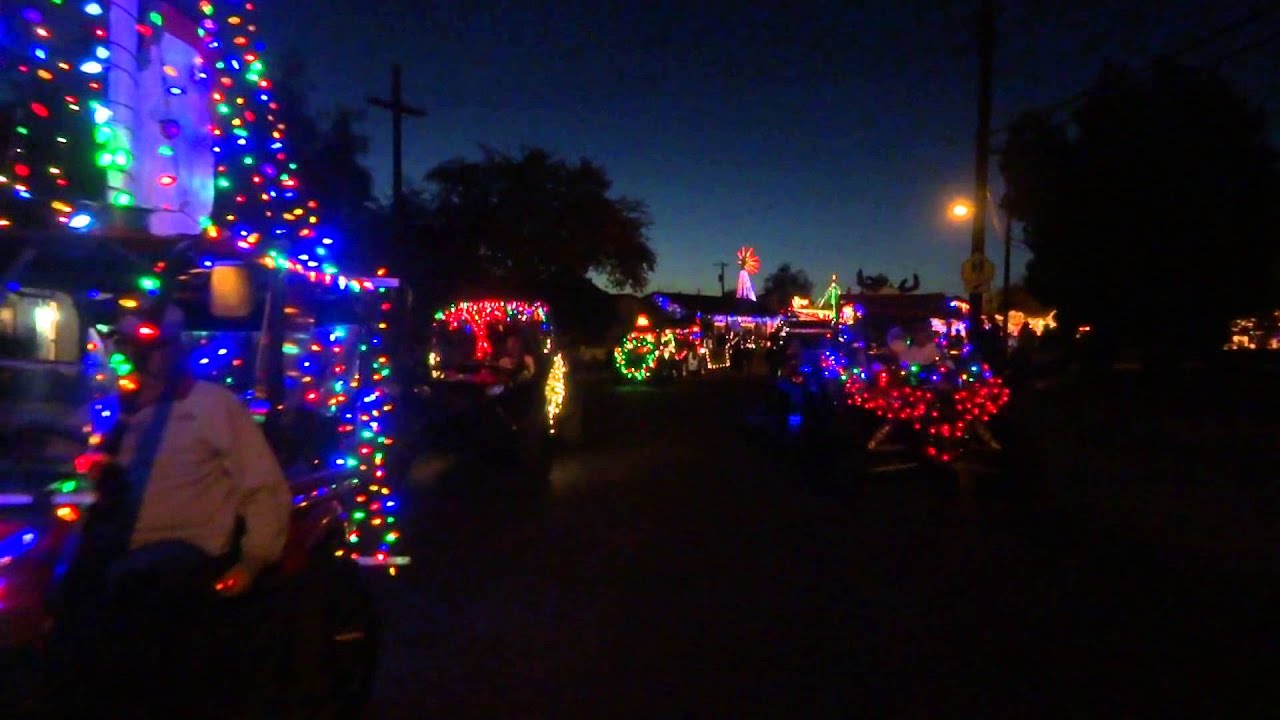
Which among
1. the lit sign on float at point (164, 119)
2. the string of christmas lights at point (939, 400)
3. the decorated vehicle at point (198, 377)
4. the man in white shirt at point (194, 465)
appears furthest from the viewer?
the string of christmas lights at point (939, 400)

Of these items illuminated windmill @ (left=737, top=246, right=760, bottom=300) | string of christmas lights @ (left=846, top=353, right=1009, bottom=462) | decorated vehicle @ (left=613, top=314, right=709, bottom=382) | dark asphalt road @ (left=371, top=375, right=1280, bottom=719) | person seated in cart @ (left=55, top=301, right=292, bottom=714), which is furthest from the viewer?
illuminated windmill @ (left=737, top=246, right=760, bottom=300)

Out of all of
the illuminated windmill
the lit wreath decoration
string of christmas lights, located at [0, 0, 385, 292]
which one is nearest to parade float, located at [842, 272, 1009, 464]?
string of christmas lights, located at [0, 0, 385, 292]

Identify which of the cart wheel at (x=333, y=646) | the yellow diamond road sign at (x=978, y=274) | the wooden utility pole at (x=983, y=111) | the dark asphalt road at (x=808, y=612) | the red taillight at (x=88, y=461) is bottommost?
the dark asphalt road at (x=808, y=612)

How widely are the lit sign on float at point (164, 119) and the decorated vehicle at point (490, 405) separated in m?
5.94

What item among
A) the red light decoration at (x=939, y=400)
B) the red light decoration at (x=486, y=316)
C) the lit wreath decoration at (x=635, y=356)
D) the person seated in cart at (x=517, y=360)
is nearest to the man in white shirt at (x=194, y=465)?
the red light decoration at (x=939, y=400)

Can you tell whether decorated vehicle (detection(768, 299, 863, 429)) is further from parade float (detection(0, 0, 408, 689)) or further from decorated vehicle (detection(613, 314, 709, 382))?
decorated vehicle (detection(613, 314, 709, 382))

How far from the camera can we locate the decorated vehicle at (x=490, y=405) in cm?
1359

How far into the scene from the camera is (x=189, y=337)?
Answer: 6.30 metres

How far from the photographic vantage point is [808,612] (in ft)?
25.6

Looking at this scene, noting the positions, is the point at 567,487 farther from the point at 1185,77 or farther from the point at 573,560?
the point at 1185,77

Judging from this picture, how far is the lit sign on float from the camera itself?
573 cm

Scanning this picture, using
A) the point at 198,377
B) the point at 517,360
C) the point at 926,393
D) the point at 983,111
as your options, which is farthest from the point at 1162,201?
the point at 198,377

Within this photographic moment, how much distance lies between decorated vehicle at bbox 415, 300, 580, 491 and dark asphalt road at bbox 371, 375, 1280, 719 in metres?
1.26

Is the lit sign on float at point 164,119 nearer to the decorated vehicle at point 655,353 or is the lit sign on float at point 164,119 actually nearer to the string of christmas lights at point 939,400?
the string of christmas lights at point 939,400
